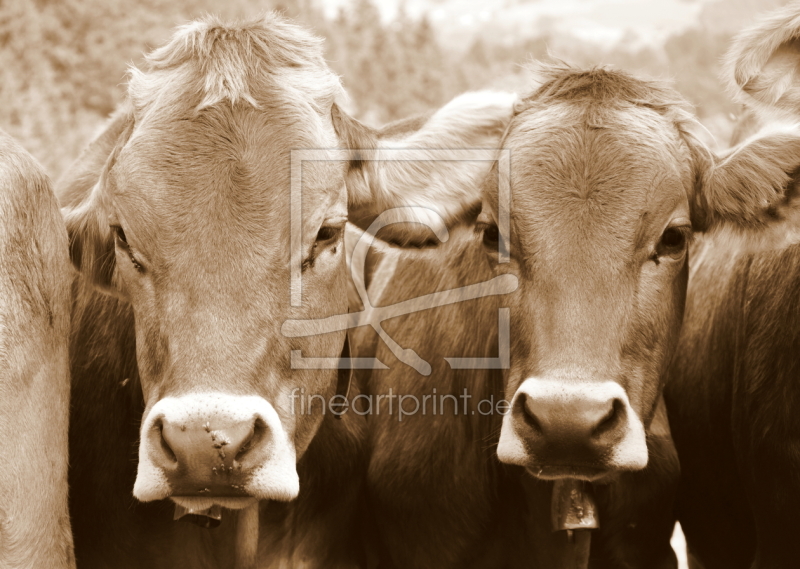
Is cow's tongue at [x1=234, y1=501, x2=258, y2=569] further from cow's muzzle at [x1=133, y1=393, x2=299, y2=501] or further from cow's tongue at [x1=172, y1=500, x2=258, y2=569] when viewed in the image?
cow's muzzle at [x1=133, y1=393, x2=299, y2=501]

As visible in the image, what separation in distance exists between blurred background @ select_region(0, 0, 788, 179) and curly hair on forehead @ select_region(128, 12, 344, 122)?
0.22 metres

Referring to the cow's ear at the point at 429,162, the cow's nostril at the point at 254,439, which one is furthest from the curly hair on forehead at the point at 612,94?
the cow's nostril at the point at 254,439

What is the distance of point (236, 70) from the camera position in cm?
378

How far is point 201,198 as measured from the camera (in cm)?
349

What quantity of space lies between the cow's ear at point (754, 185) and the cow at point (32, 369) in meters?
2.62

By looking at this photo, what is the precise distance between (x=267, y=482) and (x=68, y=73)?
105ft

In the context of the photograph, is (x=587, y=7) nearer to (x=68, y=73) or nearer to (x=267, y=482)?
(x=68, y=73)

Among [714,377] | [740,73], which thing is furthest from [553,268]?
[714,377]

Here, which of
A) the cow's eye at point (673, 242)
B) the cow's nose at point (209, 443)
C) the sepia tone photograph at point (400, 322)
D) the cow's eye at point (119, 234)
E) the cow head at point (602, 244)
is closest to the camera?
the cow's nose at point (209, 443)

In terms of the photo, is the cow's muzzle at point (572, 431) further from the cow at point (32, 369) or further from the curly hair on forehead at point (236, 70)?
the cow at point (32, 369)

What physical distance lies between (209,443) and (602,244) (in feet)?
5.49

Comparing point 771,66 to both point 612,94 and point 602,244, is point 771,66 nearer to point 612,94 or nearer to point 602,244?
point 612,94

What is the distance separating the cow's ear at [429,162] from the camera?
4.09 meters

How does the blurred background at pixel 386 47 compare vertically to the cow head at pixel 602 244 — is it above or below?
above
